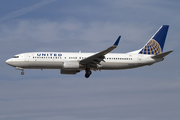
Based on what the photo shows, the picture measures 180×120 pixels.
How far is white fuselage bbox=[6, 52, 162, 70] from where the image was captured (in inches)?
1919

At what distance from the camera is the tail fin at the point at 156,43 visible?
5414cm

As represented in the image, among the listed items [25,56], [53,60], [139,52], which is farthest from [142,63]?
[25,56]

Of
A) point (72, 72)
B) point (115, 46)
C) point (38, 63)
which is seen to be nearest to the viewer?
point (115, 46)

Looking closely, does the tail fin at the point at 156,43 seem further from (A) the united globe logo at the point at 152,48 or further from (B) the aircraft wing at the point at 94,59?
(B) the aircraft wing at the point at 94,59

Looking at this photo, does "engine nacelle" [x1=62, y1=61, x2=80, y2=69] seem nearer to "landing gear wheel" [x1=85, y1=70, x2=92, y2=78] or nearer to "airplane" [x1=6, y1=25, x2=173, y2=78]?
"airplane" [x1=6, y1=25, x2=173, y2=78]

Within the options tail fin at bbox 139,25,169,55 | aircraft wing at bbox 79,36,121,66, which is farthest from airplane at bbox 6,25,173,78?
tail fin at bbox 139,25,169,55

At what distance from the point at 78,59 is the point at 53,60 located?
392cm

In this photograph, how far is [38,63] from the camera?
48594mm

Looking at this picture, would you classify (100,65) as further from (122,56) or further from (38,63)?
(38,63)

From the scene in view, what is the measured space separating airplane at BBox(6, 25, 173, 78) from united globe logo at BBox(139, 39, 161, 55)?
92 centimetres


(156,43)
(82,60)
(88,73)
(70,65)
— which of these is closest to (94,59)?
(82,60)

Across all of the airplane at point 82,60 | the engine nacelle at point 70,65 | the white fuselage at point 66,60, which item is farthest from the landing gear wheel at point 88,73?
the engine nacelle at point 70,65

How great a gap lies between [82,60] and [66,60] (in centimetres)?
265

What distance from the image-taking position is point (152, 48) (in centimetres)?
5450
